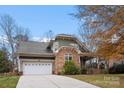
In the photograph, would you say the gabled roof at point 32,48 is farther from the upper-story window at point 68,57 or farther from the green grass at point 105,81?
the green grass at point 105,81

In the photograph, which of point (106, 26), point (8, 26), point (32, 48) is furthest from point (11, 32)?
point (106, 26)

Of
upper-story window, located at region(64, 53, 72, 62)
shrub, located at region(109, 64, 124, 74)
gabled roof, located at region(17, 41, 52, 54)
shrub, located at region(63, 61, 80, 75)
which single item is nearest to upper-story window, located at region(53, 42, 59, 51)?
gabled roof, located at region(17, 41, 52, 54)

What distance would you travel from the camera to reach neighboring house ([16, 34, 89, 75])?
32.4 meters

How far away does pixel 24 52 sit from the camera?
108 ft

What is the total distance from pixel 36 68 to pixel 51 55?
7.84 feet

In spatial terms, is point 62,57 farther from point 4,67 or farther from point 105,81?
point 105,81

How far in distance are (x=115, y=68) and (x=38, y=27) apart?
11632mm

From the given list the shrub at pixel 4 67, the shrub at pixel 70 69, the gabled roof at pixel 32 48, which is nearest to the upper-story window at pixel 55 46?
the gabled roof at pixel 32 48

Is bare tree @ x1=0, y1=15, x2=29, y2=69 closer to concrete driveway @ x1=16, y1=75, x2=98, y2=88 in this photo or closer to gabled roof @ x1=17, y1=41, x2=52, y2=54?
gabled roof @ x1=17, y1=41, x2=52, y2=54

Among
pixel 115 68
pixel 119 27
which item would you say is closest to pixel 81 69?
pixel 115 68

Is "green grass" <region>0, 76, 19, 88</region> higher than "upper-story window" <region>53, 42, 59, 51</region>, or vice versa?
"upper-story window" <region>53, 42, 59, 51</region>

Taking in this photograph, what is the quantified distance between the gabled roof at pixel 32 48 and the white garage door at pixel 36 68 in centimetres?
155

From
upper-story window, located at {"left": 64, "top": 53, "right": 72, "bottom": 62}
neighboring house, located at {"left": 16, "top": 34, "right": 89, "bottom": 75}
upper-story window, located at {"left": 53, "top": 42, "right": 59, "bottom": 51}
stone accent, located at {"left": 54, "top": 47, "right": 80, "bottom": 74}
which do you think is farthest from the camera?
upper-story window, located at {"left": 53, "top": 42, "right": 59, "bottom": 51}
